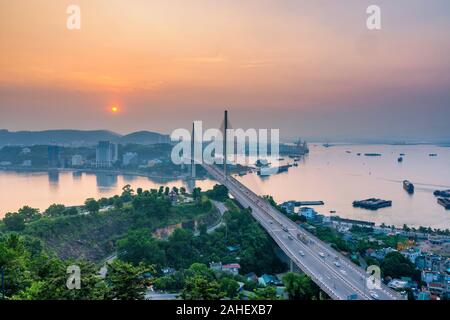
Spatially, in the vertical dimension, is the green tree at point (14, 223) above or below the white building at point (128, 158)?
below

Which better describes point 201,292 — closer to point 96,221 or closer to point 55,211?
point 96,221

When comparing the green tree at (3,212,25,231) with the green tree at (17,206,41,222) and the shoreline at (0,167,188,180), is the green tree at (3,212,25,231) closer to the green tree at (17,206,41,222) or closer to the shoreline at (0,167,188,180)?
the green tree at (17,206,41,222)

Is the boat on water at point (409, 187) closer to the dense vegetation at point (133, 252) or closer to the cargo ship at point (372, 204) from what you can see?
the cargo ship at point (372, 204)

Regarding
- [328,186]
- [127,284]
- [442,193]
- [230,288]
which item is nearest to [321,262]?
[230,288]

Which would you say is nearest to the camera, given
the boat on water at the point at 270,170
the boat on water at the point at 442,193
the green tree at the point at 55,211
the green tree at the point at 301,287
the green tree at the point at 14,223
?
the green tree at the point at 301,287

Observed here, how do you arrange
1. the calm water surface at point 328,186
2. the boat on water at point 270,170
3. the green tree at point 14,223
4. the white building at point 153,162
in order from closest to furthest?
the green tree at point 14,223 < the calm water surface at point 328,186 < the boat on water at point 270,170 < the white building at point 153,162

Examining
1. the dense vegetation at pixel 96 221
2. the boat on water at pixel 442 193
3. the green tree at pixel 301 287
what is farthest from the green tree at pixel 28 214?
the boat on water at pixel 442 193
